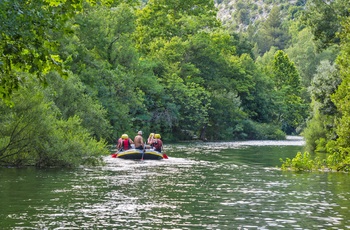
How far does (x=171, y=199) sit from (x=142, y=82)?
148 feet

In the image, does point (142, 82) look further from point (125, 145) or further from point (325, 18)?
point (325, 18)

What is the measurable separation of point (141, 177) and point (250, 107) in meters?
65.5

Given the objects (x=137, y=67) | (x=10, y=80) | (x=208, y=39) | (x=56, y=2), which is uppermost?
(x=208, y=39)

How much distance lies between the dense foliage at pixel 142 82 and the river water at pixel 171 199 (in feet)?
7.14

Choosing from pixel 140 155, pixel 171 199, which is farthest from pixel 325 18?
pixel 171 199

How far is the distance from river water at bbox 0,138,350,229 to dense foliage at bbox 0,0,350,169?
7.14 ft

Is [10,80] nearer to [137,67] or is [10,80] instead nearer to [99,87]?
[99,87]

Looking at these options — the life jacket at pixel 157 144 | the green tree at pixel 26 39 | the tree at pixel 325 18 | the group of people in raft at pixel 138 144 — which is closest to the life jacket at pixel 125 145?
the group of people in raft at pixel 138 144

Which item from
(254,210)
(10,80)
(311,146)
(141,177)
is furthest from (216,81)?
(10,80)

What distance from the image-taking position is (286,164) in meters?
34.7

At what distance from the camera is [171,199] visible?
2238 centimetres

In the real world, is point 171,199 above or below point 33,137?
below

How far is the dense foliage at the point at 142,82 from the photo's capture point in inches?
488

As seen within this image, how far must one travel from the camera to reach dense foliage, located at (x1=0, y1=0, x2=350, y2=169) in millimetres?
12398
